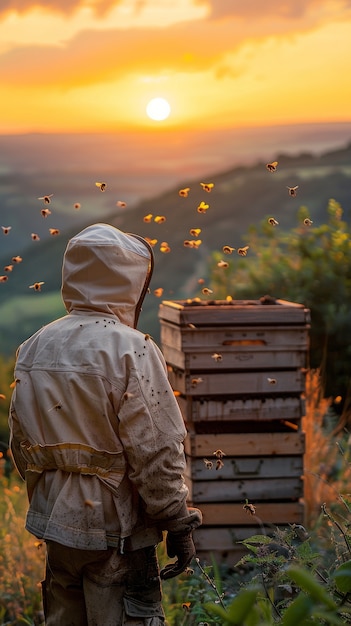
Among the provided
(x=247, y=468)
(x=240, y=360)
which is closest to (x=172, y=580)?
(x=247, y=468)

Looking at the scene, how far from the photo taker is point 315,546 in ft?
17.4

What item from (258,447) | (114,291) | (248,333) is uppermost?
(114,291)

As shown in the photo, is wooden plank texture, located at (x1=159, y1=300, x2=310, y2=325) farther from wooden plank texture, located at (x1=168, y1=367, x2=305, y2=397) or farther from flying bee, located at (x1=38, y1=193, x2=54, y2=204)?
flying bee, located at (x1=38, y1=193, x2=54, y2=204)

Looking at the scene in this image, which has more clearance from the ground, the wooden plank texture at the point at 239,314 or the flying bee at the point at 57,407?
the flying bee at the point at 57,407

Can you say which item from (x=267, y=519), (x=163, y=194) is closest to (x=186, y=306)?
(x=267, y=519)

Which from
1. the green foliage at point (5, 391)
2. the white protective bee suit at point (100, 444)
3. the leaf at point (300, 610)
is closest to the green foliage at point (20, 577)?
the white protective bee suit at point (100, 444)

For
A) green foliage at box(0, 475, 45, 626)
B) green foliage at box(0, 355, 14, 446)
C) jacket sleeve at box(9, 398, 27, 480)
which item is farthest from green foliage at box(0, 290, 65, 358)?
jacket sleeve at box(9, 398, 27, 480)

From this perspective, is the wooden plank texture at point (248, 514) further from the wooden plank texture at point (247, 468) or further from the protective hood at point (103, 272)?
the protective hood at point (103, 272)

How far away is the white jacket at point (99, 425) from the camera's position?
296cm

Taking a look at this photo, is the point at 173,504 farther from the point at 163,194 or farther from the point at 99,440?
the point at 163,194

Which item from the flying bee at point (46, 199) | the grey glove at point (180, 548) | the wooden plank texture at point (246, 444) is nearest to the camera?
the grey glove at point (180, 548)

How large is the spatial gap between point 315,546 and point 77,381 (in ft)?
9.28

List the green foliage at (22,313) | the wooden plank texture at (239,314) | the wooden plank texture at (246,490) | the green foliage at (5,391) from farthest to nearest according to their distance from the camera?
the green foliage at (22,313) < the green foliage at (5,391) < the wooden plank texture at (246,490) < the wooden plank texture at (239,314)

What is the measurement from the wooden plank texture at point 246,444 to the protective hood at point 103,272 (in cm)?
225
